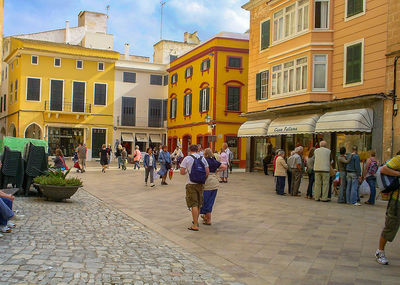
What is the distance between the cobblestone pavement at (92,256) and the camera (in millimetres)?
4973

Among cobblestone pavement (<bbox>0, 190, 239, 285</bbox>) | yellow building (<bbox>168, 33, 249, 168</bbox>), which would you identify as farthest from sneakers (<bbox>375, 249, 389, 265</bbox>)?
yellow building (<bbox>168, 33, 249, 168</bbox>)

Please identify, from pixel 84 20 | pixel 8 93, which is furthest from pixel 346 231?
pixel 84 20

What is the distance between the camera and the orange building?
55.9 feet

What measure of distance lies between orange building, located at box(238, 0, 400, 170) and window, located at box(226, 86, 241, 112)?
664 centimetres

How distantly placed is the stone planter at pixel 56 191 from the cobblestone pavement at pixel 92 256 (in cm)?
187

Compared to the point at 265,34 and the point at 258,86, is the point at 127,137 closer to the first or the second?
the point at 258,86

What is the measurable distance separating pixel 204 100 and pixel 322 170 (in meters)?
22.0

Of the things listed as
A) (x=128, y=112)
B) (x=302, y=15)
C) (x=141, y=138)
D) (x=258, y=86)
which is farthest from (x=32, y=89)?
(x=302, y=15)

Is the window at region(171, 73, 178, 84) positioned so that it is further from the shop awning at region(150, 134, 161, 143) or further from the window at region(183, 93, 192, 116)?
the shop awning at region(150, 134, 161, 143)

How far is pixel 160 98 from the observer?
4519cm

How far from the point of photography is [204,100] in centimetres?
3444

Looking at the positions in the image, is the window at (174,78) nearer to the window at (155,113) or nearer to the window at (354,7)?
the window at (155,113)

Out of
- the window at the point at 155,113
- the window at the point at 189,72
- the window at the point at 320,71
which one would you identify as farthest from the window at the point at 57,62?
the window at the point at 320,71

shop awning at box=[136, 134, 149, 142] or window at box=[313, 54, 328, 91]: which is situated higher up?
window at box=[313, 54, 328, 91]
